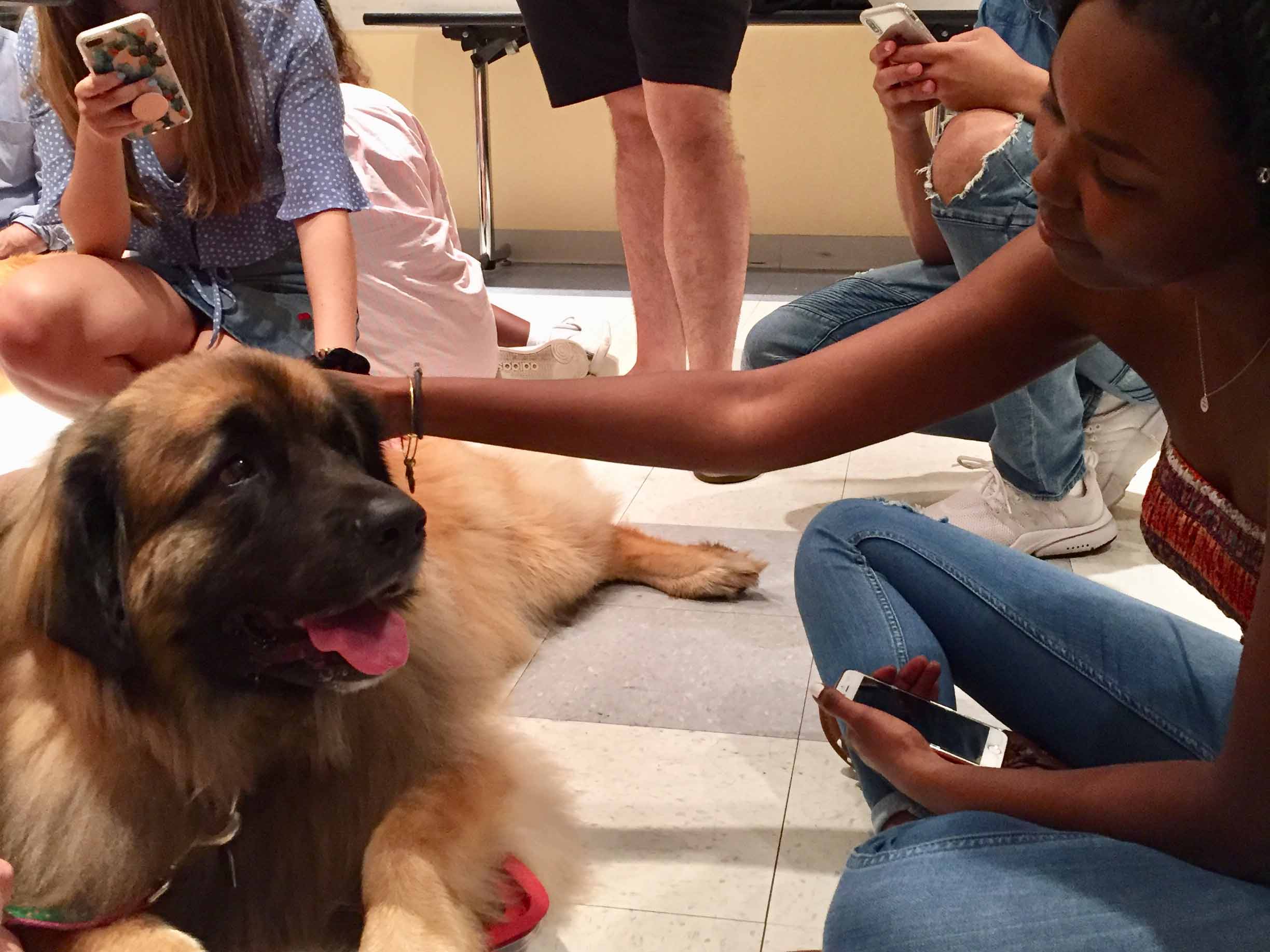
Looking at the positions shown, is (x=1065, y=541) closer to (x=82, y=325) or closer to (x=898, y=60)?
(x=898, y=60)

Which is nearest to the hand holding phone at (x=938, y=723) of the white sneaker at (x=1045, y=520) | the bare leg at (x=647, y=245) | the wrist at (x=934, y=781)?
the wrist at (x=934, y=781)

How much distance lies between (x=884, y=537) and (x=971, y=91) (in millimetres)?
1026

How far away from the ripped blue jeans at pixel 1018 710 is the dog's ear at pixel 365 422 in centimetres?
64

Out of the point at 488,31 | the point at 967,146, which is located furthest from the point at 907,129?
the point at 488,31

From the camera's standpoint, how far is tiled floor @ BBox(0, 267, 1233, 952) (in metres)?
1.43

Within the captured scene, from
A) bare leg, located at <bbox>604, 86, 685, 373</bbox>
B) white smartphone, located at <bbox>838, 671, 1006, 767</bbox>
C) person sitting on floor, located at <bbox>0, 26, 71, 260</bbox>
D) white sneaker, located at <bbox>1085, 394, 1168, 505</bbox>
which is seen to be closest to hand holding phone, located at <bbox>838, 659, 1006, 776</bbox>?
white smartphone, located at <bbox>838, 671, 1006, 767</bbox>

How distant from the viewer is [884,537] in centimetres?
158

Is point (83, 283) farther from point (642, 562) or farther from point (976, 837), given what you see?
point (976, 837)

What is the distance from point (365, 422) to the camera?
1.44 m

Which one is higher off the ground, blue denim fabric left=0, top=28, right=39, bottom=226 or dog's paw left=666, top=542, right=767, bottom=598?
blue denim fabric left=0, top=28, right=39, bottom=226

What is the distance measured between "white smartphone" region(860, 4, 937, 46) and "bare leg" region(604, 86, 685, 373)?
50.4 inches

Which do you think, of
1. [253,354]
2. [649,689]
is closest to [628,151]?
[649,689]

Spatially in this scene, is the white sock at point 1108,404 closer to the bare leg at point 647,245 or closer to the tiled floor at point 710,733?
the tiled floor at point 710,733

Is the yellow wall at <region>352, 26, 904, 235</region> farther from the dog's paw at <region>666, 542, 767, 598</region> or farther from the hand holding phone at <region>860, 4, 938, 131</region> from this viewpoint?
the dog's paw at <region>666, 542, 767, 598</region>
